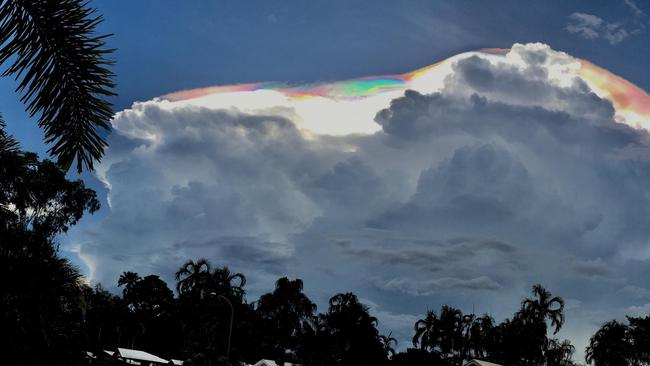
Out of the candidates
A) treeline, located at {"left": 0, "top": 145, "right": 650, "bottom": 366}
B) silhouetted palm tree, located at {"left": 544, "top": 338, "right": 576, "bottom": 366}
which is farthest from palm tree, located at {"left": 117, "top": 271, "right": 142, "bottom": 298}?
silhouetted palm tree, located at {"left": 544, "top": 338, "right": 576, "bottom": 366}

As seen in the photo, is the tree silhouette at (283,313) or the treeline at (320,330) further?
the tree silhouette at (283,313)

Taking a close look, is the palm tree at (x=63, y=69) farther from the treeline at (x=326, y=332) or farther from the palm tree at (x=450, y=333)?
the palm tree at (x=450, y=333)

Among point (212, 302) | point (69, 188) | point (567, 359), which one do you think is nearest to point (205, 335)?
point (212, 302)

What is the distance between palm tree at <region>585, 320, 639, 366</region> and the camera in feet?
217

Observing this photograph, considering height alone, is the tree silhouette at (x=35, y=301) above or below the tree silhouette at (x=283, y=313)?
below

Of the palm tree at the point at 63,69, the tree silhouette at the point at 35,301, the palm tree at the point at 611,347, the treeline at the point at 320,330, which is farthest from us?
the palm tree at the point at 611,347

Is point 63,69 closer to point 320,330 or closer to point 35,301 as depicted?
point 35,301

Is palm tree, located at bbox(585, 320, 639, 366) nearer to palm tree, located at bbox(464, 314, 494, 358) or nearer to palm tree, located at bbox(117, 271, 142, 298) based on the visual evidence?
palm tree, located at bbox(464, 314, 494, 358)

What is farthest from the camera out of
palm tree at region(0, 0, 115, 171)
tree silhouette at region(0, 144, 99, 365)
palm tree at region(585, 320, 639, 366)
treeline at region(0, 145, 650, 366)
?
palm tree at region(585, 320, 639, 366)

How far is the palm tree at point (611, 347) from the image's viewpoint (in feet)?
217

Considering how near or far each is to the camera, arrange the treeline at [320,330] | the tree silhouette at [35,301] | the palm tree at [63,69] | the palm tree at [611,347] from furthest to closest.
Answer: the palm tree at [611,347] → the treeline at [320,330] → the tree silhouette at [35,301] → the palm tree at [63,69]

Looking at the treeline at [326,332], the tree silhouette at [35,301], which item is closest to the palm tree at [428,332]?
the treeline at [326,332]

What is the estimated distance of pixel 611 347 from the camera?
225 feet

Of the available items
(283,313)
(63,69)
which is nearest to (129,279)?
(283,313)
